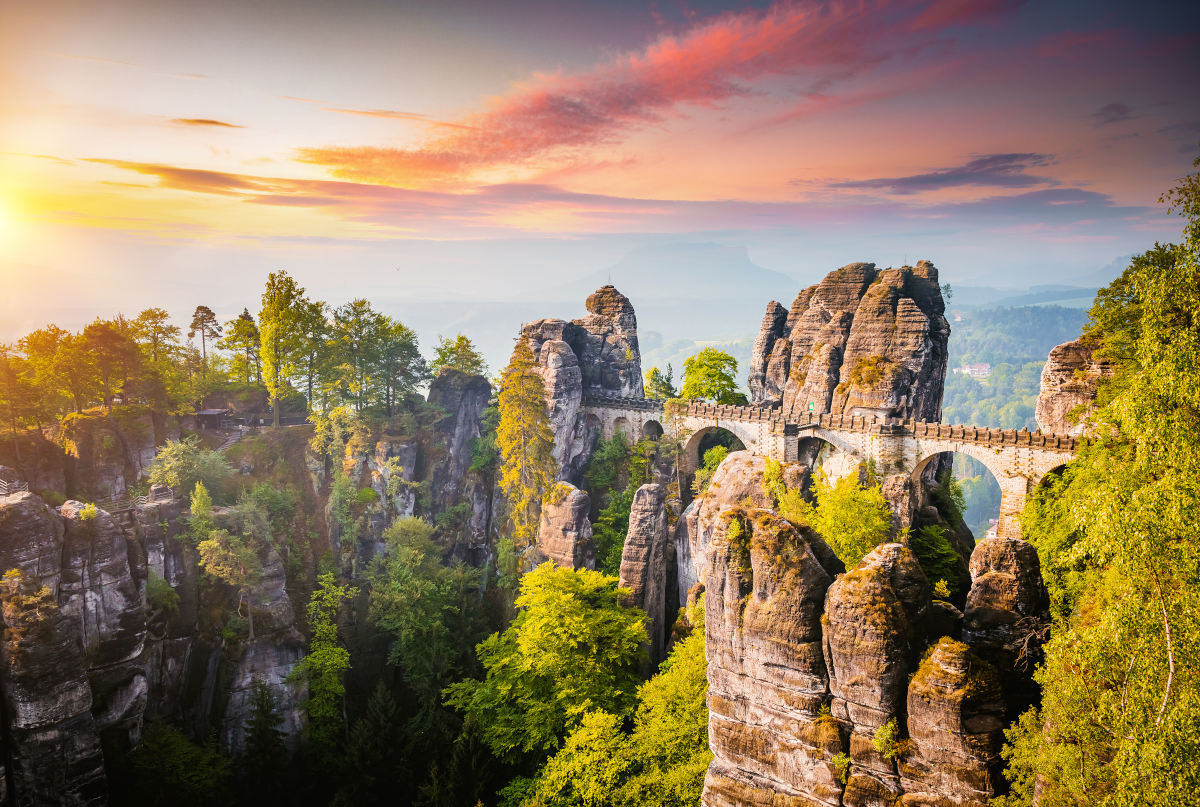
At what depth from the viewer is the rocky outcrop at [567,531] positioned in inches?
1412

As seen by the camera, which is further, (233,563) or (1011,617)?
(233,563)

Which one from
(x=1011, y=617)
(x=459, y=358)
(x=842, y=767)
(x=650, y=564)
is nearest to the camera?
(x=1011, y=617)

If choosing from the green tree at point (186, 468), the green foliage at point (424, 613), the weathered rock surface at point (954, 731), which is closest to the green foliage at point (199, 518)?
the green tree at point (186, 468)

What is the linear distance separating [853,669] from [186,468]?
31.9 metres

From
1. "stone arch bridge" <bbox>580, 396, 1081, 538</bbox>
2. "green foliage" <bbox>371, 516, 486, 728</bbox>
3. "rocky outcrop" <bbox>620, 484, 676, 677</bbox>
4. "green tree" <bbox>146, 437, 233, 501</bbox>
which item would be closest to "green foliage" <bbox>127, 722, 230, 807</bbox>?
"green foliage" <bbox>371, 516, 486, 728</bbox>

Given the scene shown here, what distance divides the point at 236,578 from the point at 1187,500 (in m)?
32.8

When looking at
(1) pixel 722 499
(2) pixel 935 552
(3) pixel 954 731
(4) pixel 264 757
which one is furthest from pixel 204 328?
(3) pixel 954 731

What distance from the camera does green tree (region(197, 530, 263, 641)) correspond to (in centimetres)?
2867

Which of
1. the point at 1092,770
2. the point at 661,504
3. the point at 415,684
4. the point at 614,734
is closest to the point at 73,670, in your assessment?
the point at 415,684

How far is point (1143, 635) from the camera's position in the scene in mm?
11250

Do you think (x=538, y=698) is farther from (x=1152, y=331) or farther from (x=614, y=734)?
(x=1152, y=331)

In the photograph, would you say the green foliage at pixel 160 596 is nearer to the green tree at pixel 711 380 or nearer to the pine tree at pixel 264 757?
the pine tree at pixel 264 757

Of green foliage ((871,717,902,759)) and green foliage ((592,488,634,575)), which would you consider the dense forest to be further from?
green foliage ((871,717,902,759))

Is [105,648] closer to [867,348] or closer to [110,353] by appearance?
[110,353]
